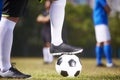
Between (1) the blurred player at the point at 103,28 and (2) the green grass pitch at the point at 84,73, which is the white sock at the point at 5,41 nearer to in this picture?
(2) the green grass pitch at the point at 84,73

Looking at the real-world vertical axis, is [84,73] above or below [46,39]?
above

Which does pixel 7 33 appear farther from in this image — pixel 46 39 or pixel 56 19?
pixel 46 39

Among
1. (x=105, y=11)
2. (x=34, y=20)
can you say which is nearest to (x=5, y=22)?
(x=105, y=11)

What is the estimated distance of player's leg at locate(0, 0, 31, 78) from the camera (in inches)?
224

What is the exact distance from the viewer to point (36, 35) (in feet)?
114

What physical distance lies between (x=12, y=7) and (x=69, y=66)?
1173 mm

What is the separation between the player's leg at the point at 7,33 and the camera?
5699 mm

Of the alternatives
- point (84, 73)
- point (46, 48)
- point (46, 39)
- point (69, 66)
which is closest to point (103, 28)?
point (46, 48)

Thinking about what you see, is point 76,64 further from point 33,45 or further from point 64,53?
point 33,45

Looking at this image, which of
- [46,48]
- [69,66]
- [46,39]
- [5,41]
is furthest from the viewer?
[46,39]

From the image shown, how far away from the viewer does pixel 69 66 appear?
20.5 ft

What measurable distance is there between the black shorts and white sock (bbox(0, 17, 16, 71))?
0.10 metres

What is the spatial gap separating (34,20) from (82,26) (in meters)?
7.66

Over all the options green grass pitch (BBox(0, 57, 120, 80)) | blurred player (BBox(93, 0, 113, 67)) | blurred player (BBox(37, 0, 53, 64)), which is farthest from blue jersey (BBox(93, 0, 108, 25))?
blurred player (BBox(37, 0, 53, 64))
